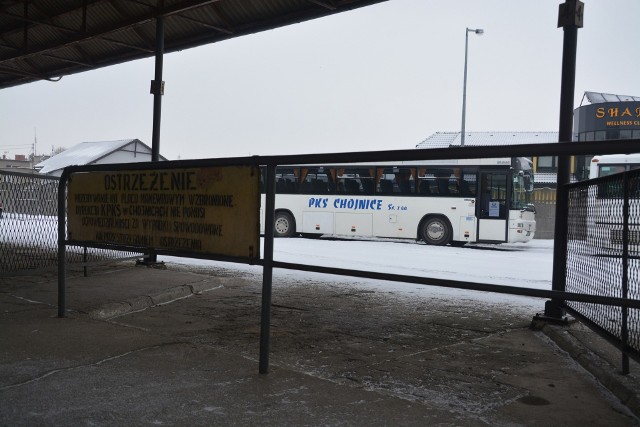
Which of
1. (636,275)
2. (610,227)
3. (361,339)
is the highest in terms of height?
(610,227)

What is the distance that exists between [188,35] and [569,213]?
9.10 metres

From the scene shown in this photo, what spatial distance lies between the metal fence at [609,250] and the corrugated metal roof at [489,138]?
48.0 meters

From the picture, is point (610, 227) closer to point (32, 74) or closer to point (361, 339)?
point (361, 339)

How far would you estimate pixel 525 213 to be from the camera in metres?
19.9

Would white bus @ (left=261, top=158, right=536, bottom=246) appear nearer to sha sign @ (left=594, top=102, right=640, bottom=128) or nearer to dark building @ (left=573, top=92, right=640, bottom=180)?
dark building @ (left=573, top=92, right=640, bottom=180)

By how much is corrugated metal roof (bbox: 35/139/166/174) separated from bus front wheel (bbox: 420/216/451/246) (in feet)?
107

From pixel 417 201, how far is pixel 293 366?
16710mm

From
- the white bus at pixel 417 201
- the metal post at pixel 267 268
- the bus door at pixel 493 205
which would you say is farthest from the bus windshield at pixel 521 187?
the metal post at pixel 267 268

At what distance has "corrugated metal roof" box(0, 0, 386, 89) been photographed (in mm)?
10164

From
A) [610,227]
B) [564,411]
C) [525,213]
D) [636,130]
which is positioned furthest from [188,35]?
[636,130]

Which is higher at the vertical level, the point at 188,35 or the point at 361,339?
the point at 188,35

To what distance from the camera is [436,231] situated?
803 inches

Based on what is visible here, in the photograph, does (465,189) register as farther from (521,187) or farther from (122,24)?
(122,24)

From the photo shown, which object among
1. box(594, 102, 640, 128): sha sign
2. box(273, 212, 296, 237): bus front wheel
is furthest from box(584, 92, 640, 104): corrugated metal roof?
box(273, 212, 296, 237): bus front wheel
